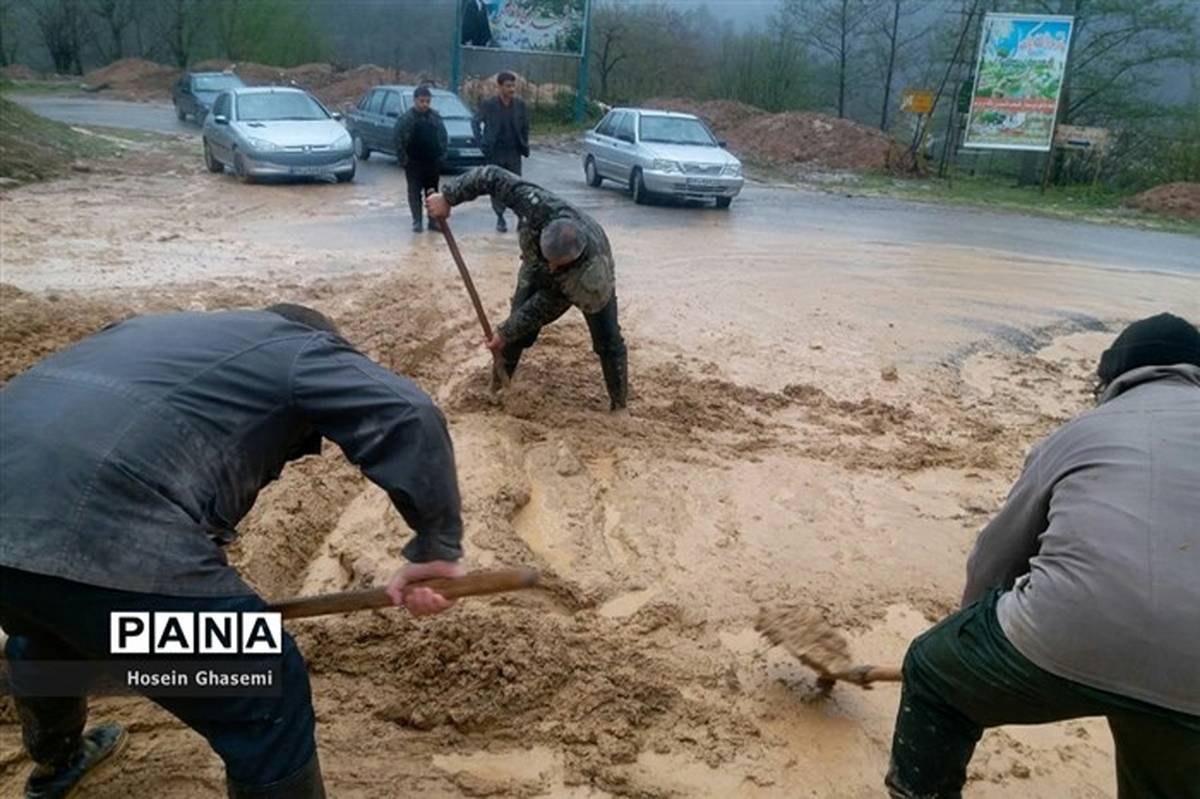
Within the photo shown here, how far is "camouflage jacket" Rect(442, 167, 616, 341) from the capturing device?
564cm

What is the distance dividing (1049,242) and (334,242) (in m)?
10.2

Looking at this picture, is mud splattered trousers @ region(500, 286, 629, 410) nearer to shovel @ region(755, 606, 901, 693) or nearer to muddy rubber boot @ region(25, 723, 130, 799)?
shovel @ region(755, 606, 901, 693)

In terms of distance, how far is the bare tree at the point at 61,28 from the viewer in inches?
1704

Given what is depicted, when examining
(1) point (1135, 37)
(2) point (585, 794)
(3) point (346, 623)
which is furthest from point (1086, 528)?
(1) point (1135, 37)

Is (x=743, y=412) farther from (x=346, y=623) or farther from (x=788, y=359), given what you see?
(x=346, y=623)

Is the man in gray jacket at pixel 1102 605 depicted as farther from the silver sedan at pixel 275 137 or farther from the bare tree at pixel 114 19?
the bare tree at pixel 114 19

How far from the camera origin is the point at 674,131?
51.2 ft

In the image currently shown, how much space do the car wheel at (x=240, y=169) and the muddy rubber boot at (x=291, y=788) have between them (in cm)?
1381

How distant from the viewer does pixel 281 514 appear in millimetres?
4387

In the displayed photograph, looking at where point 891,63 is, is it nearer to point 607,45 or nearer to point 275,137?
point 607,45

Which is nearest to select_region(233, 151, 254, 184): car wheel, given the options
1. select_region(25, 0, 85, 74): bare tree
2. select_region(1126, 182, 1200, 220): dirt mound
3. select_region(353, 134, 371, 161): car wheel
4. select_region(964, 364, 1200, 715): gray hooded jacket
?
select_region(353, 134, 371, 161): car wheel

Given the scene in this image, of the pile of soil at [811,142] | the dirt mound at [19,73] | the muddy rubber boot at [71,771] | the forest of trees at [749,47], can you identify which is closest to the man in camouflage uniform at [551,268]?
the muddy rubber boot at [71,771]

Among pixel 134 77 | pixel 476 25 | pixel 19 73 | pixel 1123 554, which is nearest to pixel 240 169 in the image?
pixel 476 25

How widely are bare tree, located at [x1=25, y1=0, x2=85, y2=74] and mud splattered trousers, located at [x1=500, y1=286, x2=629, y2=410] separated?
46581mm
